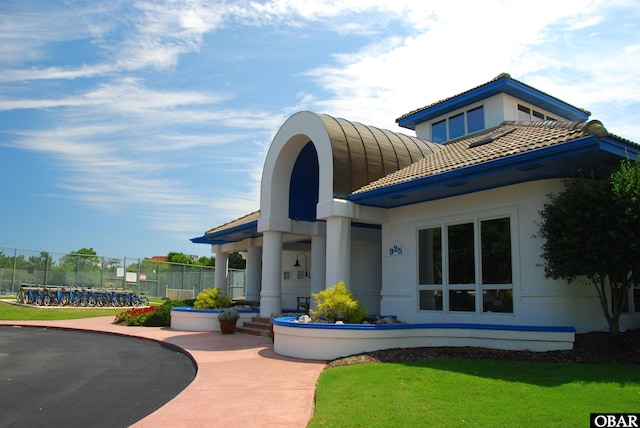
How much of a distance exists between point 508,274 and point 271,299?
795 centimetres

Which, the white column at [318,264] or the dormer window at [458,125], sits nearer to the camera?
the white column at [318,264]

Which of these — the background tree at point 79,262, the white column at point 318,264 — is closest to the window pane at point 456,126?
the white column at point 318,264

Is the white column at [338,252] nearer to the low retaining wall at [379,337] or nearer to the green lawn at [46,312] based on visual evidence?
the low retaining wall at [379,337]

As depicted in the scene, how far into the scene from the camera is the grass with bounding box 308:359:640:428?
5902 mm

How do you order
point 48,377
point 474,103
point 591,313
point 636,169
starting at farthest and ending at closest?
point 474,103
point 591,313
point 48,377
point 636,169

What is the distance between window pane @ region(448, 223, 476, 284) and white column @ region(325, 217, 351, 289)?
2833 millimetres

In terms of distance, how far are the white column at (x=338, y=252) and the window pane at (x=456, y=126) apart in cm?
846

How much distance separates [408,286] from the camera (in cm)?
1388

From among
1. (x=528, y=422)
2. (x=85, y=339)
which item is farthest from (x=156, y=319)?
(x=528, y=422)

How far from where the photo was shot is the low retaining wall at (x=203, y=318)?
58.1 feet

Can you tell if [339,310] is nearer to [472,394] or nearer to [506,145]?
[472,394]

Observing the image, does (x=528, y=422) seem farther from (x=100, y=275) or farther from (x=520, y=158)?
(x=100, y=275)

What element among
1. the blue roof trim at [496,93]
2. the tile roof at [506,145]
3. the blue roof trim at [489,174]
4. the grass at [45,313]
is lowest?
the grass at [45,313]

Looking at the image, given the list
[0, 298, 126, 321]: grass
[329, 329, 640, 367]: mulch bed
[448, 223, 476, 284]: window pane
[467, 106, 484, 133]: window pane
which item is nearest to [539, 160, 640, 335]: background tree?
[329, 329, 640, 367]: mulch bed
